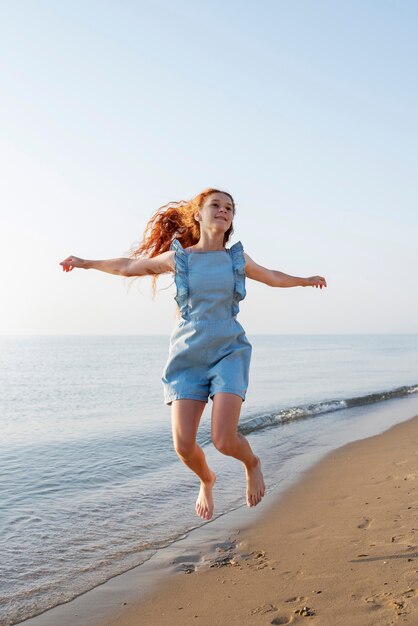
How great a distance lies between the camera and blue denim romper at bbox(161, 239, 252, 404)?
430 cm

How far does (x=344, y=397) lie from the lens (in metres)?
19.7

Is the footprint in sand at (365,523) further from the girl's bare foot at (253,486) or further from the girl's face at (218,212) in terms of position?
the girl's face at (218,212)

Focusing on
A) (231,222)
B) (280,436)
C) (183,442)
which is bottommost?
(280,436)

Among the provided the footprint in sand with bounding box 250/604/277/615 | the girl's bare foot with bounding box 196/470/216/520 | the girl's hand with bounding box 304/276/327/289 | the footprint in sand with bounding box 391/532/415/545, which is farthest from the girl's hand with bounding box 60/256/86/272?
the footprint in sand with bounding box 391/532/415/545

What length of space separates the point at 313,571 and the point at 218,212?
8.49 feet

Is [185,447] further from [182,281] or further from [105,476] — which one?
[105,476]

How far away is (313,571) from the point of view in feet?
14.4

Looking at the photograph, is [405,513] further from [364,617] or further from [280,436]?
[280,436]

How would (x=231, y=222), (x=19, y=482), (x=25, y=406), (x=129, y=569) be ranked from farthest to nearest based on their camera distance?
(x=25, y=406) < (x=19, y=482) < (x=129, y=569) < (x=231, y=222)

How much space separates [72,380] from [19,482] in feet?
76.5

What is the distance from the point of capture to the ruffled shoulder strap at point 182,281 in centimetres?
436

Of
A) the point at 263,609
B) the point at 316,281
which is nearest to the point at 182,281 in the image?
the point at 316,281

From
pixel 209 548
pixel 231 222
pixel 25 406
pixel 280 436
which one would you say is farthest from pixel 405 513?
pixel 25 406

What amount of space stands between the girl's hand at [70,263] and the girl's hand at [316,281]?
1680mm
